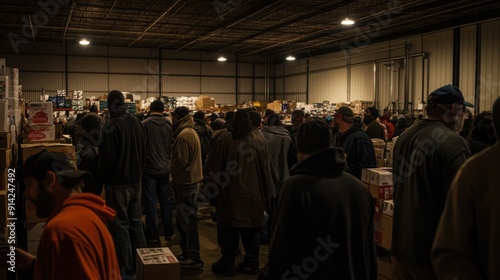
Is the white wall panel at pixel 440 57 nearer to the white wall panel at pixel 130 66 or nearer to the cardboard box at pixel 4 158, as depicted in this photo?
the white wall panel at pixel 130 66

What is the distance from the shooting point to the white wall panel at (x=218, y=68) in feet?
83.1

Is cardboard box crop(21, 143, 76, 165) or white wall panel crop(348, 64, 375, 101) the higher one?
white wall panel crop(348, 64, 375, 101)

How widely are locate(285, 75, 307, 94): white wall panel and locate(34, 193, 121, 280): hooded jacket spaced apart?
23.3 metres

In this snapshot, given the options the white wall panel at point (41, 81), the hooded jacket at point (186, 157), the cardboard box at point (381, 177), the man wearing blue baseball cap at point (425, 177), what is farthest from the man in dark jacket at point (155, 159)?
the white wall panel at point (41, 81)

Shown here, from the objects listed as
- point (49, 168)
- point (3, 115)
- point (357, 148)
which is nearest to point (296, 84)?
point (357, 148)

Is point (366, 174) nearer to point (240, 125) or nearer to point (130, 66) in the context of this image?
point (240, 125)

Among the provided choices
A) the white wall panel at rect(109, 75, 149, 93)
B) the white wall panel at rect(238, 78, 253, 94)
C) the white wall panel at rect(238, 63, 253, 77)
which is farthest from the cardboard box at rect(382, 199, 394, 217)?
the white wall panel at rect(238, 63, 253, 77)

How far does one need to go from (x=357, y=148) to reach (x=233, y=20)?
1266cm

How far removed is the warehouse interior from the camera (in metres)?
14.4

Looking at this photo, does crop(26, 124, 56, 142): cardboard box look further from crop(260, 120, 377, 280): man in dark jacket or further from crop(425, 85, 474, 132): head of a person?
crop(425, 85, 474, 132): head of a person

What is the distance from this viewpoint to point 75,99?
13.8 m

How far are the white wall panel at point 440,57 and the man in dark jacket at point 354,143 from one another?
11.8m

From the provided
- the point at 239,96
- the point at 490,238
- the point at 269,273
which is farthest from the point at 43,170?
the point at 239,96

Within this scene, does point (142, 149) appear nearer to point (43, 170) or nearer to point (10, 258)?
point (10, 258)
